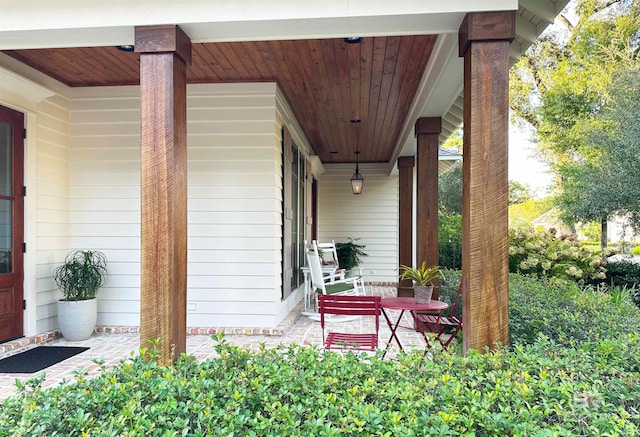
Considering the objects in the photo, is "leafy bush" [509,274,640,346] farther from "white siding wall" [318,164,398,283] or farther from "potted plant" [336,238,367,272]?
"white siding wall" [318,164,398,283]

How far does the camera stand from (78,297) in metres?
4.48

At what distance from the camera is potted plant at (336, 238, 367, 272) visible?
30.9 ft

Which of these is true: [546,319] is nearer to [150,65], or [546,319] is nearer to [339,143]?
[150,65]

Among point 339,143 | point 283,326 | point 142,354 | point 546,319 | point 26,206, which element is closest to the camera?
point 142,354

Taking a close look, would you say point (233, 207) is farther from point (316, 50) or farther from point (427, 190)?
point (427, 190)

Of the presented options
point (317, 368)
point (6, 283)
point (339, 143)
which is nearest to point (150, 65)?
point (317, 368)

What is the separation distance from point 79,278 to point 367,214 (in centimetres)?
670

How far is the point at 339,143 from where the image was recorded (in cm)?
778

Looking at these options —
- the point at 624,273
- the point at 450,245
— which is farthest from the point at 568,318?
the point at 450,245

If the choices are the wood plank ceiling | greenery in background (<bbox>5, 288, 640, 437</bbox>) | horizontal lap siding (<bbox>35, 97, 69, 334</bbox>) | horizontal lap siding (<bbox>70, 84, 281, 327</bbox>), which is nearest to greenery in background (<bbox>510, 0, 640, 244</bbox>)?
the wood plank ceiling

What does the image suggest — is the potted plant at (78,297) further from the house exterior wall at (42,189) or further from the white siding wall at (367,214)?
the white siding wall at (367,214)

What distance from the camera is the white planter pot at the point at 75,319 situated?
4.37m

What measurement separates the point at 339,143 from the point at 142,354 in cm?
626

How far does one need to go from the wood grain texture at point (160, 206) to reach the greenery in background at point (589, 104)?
24.0 feet
